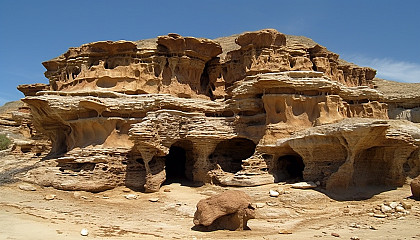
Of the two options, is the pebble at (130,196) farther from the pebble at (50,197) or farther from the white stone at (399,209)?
the white stone at (399,209)

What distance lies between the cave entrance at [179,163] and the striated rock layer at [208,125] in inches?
3.3

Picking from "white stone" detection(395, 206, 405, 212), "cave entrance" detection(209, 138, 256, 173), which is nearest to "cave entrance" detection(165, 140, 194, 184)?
"cave entrance" detection(209, 138, 256, 173)

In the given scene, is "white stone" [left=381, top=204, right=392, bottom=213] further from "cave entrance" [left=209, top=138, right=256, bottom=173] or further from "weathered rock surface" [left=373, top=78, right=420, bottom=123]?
"weathered rock surface" [left=373, top=78, right=420, bottom=123]

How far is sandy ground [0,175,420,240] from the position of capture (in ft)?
32.9

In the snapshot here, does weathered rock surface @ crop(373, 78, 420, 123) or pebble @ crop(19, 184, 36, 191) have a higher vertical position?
weathered rock surface @ crop(373, 78, 420, 123)

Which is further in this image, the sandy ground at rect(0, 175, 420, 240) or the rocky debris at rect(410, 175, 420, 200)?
the rocky debris at rect(410, 175, 420, 200)

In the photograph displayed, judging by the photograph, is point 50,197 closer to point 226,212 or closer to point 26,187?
point 26,187

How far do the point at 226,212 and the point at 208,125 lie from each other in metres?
9.94

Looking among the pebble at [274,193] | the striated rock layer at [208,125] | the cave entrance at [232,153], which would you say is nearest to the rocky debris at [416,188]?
the striated rock layer at [208,125]

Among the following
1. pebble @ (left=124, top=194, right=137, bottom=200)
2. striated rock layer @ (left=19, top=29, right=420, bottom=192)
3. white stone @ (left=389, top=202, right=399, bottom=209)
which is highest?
striated rock layer @ (left=19, top=29, right=420, bottom=192)

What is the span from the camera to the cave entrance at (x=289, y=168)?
61.4 feet

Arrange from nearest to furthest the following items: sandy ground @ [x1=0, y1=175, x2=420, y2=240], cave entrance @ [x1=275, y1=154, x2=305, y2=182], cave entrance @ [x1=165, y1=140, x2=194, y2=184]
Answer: sandy ground @ [x1=0, y1=175, x2=420, y2=240], cave entrance @ [x1=275, y1=154, x2=305, y2=182], cave entrance @ [x1=165, y1=140, x2=194, y2=184]

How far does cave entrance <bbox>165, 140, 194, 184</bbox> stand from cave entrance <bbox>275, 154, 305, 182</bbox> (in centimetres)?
584

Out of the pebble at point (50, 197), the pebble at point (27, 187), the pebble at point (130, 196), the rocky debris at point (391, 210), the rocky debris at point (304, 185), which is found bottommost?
the pebble at point (130, 196)
